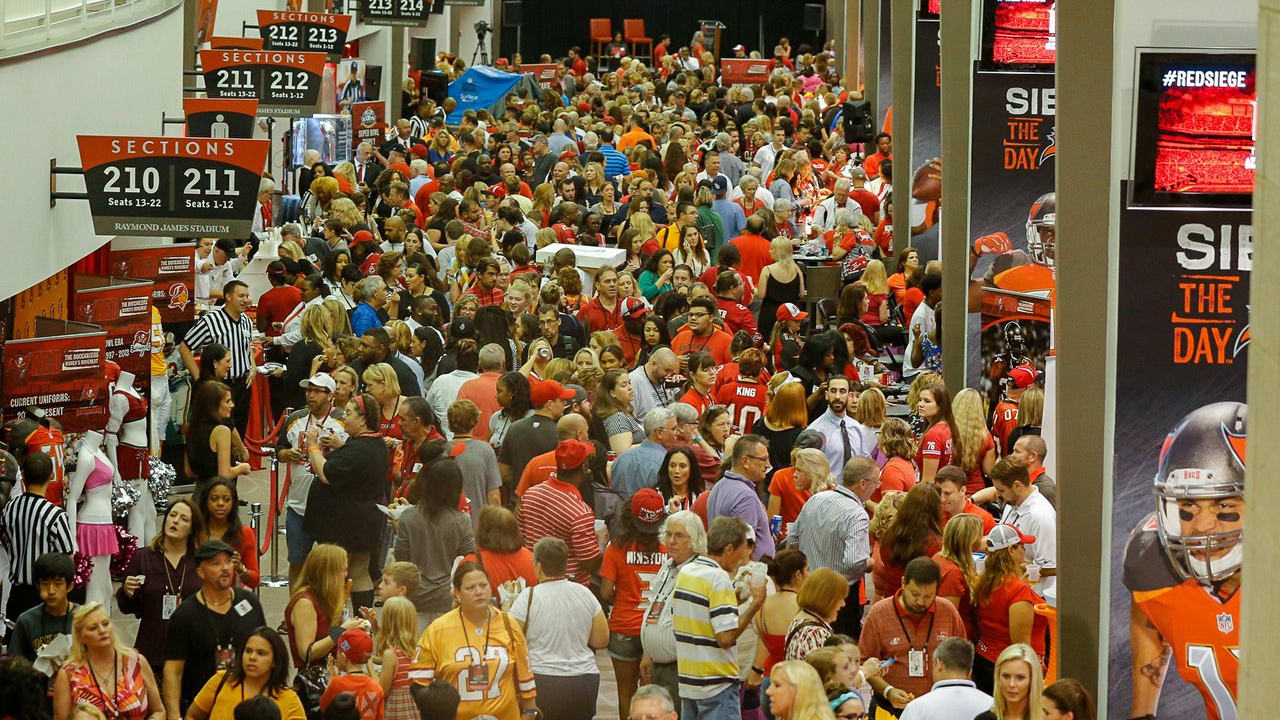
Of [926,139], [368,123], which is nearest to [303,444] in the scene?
[926,139]

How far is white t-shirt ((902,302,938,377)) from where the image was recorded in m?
13.8

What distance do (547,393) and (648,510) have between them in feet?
6.72

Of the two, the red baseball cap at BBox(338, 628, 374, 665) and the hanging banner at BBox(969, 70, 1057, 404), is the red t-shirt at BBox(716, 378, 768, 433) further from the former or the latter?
the red baseball cap at BBox(338, 628, 374, 665)

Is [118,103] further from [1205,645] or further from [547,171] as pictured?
[1205,645]

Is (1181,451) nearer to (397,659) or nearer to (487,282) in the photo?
(397,659)

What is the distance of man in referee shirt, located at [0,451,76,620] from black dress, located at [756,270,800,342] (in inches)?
283

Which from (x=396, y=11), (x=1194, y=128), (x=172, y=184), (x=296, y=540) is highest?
(x=396, y=11)

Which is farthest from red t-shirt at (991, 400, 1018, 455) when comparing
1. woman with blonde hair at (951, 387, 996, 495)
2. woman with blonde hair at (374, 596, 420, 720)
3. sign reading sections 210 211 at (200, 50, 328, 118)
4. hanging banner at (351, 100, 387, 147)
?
hanging banner at (351, 100, 387, 147)

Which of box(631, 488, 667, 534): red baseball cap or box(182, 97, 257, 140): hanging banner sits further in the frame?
box(182, 97, 257, 140): hanging banner

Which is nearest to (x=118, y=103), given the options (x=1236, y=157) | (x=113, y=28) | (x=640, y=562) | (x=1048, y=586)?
(x=113, y=28)

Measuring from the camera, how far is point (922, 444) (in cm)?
977

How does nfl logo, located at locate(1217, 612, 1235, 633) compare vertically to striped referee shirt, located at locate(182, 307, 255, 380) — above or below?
below

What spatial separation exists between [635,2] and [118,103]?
114ft

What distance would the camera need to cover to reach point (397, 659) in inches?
277
